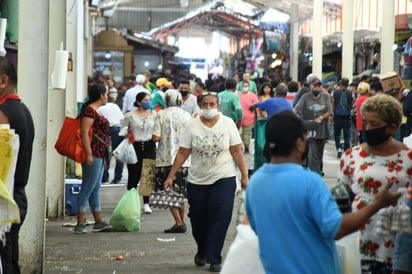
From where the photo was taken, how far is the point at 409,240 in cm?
643

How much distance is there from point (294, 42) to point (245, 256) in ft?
120

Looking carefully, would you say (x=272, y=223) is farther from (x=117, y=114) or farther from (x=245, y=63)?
(x=245, y=63)

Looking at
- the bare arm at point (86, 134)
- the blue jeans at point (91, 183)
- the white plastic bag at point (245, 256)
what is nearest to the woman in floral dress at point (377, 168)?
the white plastic bag at point (245, 256)

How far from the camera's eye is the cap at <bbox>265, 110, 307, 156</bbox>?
543cm

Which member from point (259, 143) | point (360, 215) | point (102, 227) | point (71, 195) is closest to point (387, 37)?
point (71, 195)

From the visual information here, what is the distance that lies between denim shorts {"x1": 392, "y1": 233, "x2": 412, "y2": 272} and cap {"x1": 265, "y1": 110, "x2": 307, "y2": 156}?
132 cm

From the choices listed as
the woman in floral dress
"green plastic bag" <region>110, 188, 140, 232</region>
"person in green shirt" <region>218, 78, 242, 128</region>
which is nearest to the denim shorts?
the woman in floral dress

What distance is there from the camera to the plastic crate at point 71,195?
15180mm

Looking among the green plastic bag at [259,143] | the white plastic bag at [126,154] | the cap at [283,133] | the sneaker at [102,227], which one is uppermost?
the cap at [283,133]

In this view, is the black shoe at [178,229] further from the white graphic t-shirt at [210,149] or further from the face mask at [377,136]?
the face mask at [377,136]

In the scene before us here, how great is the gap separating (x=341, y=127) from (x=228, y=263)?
63.5 ft

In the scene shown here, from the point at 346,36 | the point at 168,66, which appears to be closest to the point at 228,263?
the point at 346,36

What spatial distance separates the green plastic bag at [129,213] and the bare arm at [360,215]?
8009mm

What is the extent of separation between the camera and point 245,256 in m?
6.34
